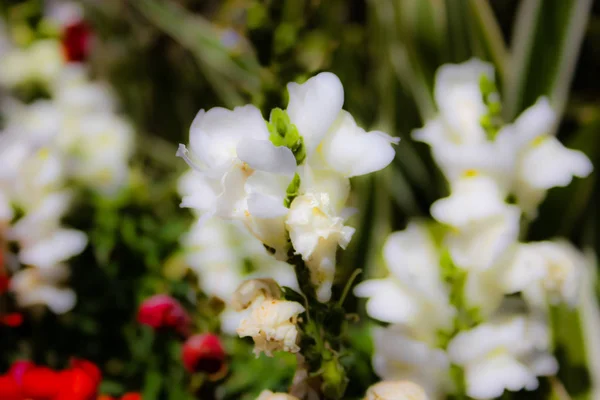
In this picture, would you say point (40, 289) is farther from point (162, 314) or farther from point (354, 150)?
point (354, 150)

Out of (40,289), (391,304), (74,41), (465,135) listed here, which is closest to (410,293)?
(391,304)

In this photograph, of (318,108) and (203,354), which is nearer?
(318,108)

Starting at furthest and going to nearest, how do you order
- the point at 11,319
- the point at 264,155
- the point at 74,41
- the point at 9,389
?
the point at 74,41
the point at 11,319
the point at 9,389
the point at 264,155

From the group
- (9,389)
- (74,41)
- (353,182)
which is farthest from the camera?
(74,41)

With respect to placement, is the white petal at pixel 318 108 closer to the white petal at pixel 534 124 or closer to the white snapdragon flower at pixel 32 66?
the white petal at pixel 534 124

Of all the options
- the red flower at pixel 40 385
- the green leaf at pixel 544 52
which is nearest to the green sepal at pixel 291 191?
the red flower at pixel 40 385

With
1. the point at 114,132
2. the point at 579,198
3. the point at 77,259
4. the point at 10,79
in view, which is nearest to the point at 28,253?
the point at 77,259
